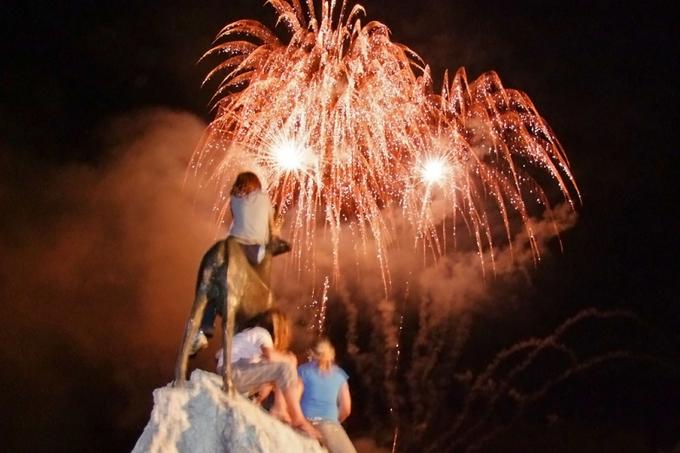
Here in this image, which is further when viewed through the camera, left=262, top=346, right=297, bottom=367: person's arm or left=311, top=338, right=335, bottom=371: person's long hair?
left=311, top=338, right=335, bottom=371: person's long hair

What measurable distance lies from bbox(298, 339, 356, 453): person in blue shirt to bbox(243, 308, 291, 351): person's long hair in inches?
11.3

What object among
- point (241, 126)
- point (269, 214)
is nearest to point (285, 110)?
point (241, 126)

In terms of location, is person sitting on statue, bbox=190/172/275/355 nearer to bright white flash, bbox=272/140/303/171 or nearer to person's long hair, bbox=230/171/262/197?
person's long hair, bbox=230/171/262/197

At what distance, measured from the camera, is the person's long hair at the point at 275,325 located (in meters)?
8.48

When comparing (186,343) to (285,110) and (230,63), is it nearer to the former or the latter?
(285,110)

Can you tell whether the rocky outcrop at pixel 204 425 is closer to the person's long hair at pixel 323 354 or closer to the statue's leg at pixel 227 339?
the statue's leg at pixel 227 339

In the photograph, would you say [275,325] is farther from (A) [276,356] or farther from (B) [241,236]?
(B) [241,236]

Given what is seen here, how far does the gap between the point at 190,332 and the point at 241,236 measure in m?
1.00

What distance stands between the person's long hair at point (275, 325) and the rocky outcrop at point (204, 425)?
85cm

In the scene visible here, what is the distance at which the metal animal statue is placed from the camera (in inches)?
323

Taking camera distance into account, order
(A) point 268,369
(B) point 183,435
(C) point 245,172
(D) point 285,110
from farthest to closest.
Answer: (D) point 285,110, (C) point 245,172, (A) point 268,369, (B) point 183,435

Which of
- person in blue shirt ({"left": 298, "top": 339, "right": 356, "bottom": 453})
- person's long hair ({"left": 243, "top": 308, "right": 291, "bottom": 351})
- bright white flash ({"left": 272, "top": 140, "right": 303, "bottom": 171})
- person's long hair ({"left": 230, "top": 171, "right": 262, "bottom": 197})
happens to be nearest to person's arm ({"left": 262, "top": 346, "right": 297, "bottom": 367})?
person's long hair ({"left": 243, "top": 308, "right": 291, "bottom": 351})

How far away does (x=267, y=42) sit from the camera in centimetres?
1514

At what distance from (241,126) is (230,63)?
115cm
